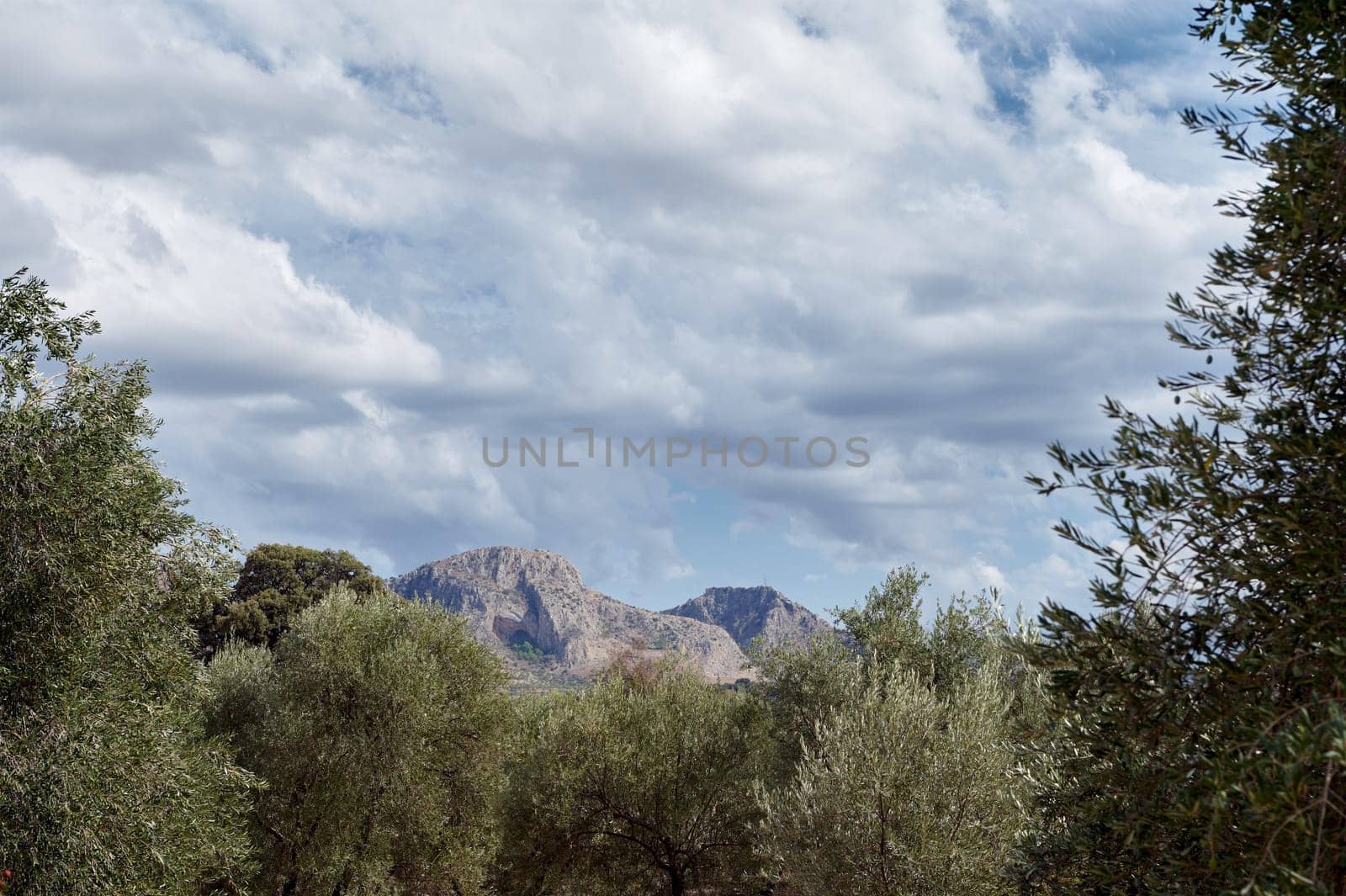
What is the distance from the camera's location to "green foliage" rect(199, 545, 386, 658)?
54.1 metres

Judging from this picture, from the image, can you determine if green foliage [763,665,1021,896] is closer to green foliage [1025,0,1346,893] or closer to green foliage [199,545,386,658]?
green foliage [1025,0,1346,893]

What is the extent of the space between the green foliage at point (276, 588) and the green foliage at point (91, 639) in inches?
1447

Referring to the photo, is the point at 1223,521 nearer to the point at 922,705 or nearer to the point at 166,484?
the point at 922,705

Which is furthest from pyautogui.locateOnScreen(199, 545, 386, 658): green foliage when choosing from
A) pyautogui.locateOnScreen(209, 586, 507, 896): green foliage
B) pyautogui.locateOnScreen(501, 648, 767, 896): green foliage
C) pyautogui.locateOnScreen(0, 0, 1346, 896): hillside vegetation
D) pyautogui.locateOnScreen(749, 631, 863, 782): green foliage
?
pyautogui.locateOnScreen(749, 631, 863, 782): green foliage

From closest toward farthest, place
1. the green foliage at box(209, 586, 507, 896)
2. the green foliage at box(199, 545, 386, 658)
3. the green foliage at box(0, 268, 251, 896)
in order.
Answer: the green foliage at box(0, 268, 251, 896) → the green foliage at box(209, 586, 507, 896) → the green foliage at box(199, 545, 386, 658)

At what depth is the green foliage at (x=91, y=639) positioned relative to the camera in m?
14.4

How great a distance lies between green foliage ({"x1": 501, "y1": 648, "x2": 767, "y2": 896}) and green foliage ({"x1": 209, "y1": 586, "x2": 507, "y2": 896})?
7.02 feet

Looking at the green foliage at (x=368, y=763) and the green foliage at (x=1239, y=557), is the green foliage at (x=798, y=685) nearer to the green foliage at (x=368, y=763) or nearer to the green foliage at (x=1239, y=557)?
the green foliage at (x=368, y=763)

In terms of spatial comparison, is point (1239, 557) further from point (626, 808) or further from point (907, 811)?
point (626, 808)

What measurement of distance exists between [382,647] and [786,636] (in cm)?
1386

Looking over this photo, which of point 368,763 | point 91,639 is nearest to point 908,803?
point 91,639

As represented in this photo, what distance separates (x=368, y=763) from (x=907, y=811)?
17.7m

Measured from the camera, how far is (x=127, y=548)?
1627 cm

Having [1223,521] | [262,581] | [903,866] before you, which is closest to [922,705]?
[903,866]
